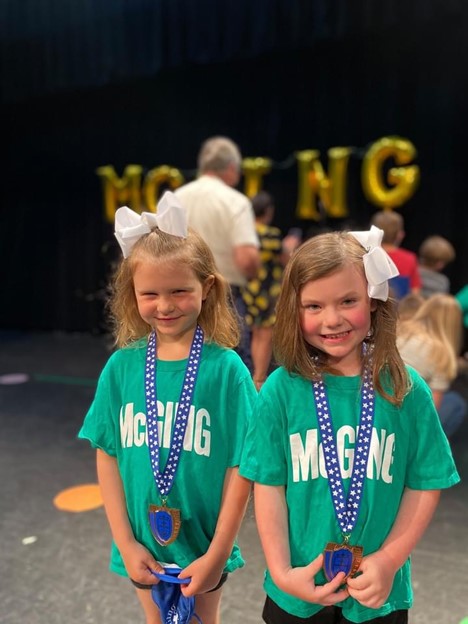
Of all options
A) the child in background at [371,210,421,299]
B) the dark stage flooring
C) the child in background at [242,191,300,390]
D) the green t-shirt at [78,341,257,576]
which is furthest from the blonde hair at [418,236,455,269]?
the green t-shirt at [78,341,257,576]

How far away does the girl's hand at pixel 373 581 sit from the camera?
100 centimetres

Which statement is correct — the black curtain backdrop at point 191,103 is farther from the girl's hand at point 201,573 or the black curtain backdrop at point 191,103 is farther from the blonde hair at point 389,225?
the girl's hand at point 201,573

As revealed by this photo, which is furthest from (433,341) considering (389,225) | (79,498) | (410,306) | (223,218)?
(79,498)

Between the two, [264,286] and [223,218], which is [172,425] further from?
[264,286]

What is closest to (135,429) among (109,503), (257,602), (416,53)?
(109,503)

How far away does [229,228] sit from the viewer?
2.65m

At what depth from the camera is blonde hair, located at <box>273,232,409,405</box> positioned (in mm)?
1037

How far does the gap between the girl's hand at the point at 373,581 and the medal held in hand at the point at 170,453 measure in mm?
341

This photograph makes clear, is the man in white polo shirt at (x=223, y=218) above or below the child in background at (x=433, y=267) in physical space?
above

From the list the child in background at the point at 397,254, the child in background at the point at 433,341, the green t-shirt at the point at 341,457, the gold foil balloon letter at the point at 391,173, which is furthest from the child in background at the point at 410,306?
the gold foil balloon letter at the point at 391,173

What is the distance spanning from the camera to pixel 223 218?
8.62 ft

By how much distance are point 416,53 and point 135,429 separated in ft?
15.9

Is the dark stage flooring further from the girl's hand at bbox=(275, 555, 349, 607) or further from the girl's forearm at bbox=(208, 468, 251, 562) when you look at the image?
the girl's hand at bbox=(275, 555, 349, 607)

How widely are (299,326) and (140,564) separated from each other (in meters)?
0.54
